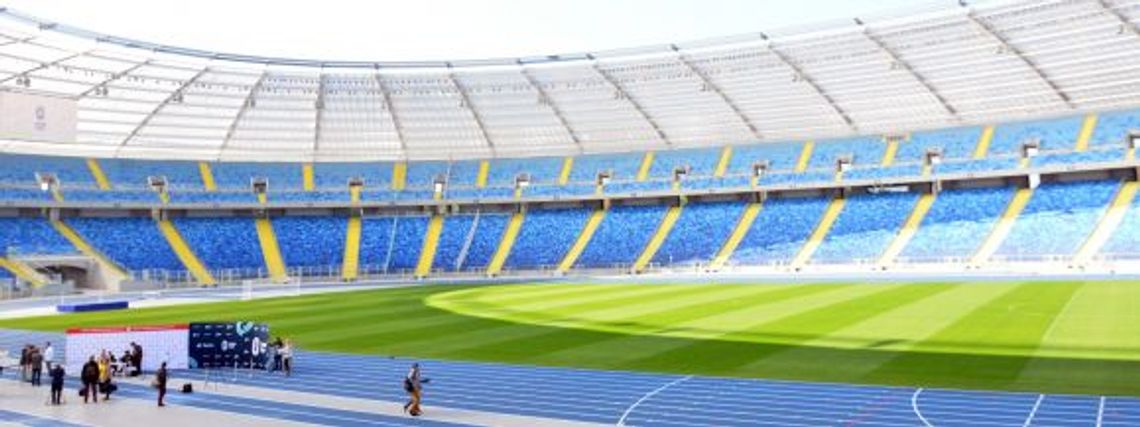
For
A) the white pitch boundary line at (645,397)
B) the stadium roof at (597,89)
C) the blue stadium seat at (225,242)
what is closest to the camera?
the white pitch boundary line at (645,397)

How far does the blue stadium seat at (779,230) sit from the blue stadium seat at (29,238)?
3975 centimetres

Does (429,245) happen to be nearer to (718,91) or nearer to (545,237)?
(545,237)

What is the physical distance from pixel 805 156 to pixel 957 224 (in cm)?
1226

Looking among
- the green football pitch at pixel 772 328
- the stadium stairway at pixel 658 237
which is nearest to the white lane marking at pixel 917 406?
the green football pitch at pixel 772 328

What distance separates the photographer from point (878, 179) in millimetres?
59594

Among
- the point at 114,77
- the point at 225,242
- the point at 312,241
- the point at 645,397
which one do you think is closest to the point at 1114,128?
the point at 645,397

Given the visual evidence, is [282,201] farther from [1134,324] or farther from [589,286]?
[1134,324]

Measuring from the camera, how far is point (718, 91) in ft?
197

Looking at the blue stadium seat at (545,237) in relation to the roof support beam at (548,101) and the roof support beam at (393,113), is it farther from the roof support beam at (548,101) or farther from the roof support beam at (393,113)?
the roof support beam at (393,113)

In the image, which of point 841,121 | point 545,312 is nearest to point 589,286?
point 545,312

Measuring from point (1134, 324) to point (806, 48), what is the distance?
32.9m

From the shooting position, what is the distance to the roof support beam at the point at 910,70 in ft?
170

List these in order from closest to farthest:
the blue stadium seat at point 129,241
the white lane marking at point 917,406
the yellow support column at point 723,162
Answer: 1. the white lane marking at point 917,406
2. the blue stadium seat at point 129,241
3. the yellow support column at point 723,162

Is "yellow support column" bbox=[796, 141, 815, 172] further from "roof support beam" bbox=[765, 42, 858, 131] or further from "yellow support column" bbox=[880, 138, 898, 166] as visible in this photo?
"yellow support column" bbox=[880, 138, 898, 166]
